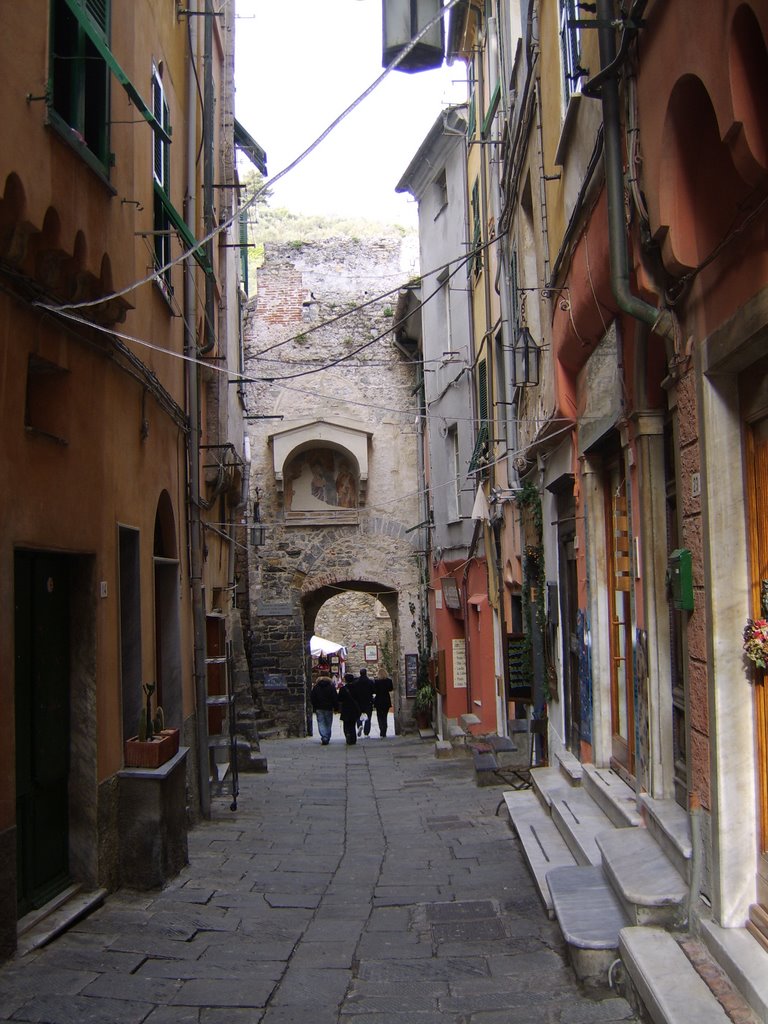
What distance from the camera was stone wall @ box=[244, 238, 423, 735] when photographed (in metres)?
21.8

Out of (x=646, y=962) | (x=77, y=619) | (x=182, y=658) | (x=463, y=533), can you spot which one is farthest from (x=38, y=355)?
(x=463, y=533)

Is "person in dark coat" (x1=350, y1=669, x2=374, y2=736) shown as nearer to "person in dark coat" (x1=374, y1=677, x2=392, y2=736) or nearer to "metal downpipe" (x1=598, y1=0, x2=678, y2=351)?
"person in dark coat" (x1=374, y1=677, x2=392, y2=736)

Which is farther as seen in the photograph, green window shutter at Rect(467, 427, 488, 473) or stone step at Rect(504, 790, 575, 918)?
green window shutter at Rect(467, 427, 488, 473)

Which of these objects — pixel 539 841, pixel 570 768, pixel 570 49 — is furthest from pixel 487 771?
pixel 570 49

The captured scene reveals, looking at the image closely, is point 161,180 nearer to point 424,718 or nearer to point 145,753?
point 145,753

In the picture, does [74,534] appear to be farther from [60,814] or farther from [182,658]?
[182,658]

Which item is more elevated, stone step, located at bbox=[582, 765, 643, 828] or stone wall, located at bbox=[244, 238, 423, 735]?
stone wall, located at bbox=[244, 238, 423, 735]

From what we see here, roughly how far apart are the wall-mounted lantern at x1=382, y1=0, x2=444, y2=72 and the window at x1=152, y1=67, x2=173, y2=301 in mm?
2445

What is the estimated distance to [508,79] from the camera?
11.9m

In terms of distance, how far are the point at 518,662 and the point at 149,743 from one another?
496 centimetres

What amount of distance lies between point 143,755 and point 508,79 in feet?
27.5

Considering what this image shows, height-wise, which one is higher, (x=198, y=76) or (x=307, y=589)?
(x=198, y=76)

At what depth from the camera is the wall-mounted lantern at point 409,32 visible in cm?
739

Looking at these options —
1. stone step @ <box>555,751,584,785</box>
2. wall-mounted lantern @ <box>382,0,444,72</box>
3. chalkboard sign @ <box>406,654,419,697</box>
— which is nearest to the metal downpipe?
wall-mounted lantern @ <box>382,0,444,72</box>
